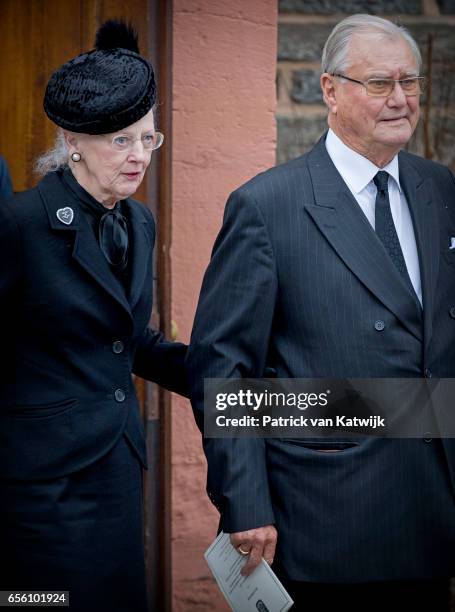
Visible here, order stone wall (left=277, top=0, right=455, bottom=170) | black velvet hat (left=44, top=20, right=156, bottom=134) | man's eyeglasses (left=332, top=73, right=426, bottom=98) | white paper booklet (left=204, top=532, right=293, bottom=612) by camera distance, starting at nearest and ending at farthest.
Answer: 1. white paper booklet (left=204, top=532, right=293, bottom=612)
2. black velvet hat (left=44, top=20, right=156, bottom=134)
3. man's eyeglasses (left=332, top=73, right=426, bottom=98)
4. stone wall (left=277, top=0, right=455, bottom=170)

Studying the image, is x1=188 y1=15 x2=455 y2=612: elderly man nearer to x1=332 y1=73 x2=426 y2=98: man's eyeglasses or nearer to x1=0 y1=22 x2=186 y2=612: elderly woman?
x1=332 y1=73 x2=426 y2=98: man's eyeglasses

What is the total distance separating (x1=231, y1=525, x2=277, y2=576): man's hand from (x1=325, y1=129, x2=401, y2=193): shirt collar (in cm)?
89

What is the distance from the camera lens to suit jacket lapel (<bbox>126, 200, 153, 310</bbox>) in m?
3.07

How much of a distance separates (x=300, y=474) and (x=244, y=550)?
23 cm

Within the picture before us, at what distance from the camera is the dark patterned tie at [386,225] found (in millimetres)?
3000

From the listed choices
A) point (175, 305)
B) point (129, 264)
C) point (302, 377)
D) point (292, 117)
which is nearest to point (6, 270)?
point (129, 264)

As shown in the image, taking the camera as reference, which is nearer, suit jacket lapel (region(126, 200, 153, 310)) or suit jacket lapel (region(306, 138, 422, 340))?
suit jacket lapel (region(306, 138, 422, 340))

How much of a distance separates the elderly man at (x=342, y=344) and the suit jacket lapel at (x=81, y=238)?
0.78 feet

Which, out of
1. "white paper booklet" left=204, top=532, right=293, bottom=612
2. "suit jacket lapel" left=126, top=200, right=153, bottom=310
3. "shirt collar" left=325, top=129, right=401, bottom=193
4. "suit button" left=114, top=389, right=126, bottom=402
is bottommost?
"white paper booklet" left=204, top=532, right=293, bottom=612

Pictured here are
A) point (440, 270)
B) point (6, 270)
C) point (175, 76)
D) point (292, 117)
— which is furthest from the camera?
point (292, 117)

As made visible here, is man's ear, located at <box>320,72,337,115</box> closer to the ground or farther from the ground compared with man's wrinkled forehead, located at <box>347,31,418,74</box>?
closer to the ground

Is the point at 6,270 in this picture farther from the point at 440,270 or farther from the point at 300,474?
the point at 440,270

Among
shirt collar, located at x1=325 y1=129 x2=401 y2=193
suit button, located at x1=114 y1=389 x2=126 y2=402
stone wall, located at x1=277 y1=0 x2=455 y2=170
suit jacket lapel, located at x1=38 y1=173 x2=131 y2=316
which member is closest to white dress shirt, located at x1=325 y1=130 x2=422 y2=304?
shirt collar, located at x1=325 y1=129 x2=401 y2=193

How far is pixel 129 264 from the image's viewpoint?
3111mm
